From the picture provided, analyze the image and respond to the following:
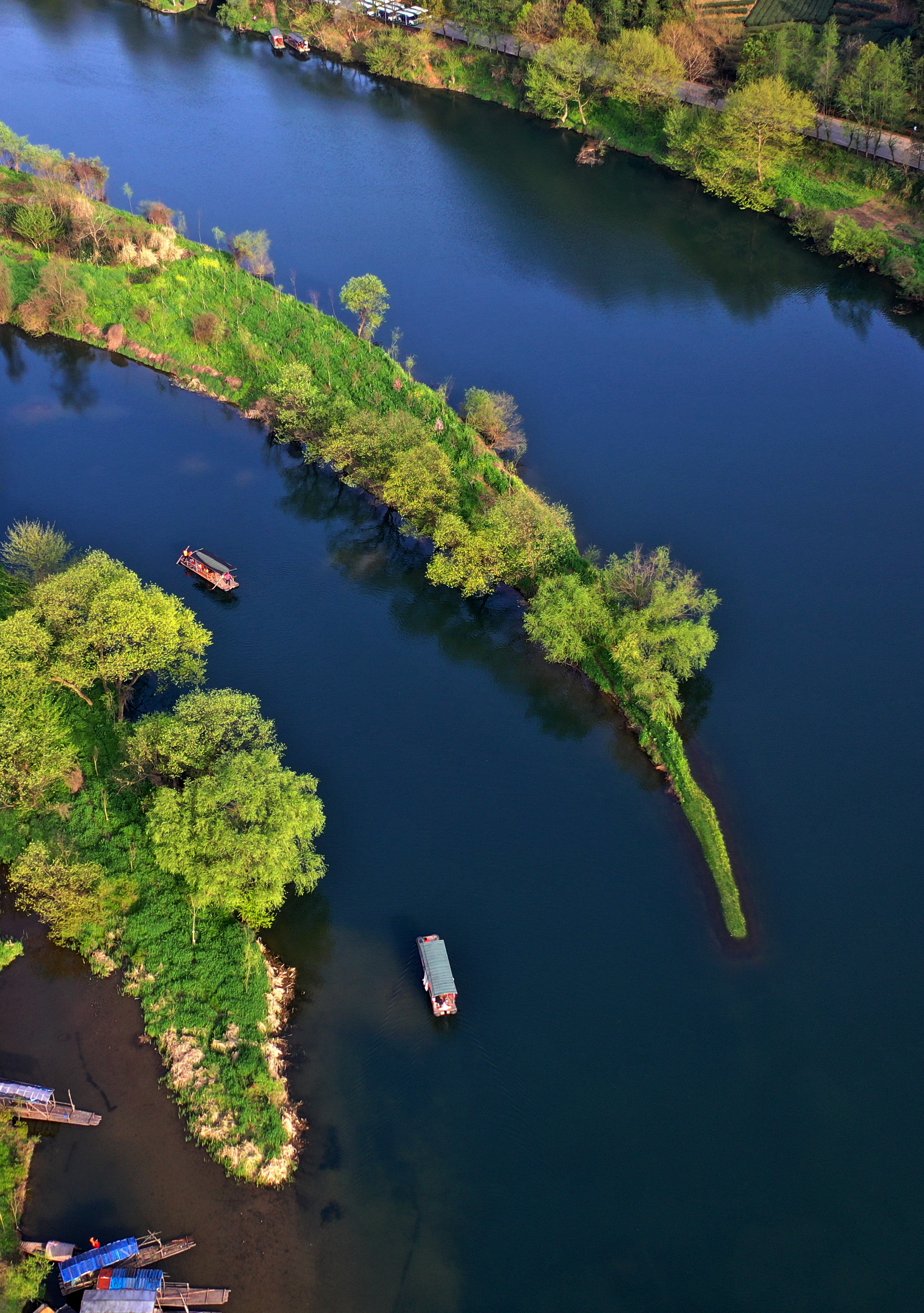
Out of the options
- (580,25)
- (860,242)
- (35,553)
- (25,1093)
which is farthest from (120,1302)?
(580,25)

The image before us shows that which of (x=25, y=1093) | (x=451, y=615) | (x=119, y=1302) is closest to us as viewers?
(x=119, y=1302)

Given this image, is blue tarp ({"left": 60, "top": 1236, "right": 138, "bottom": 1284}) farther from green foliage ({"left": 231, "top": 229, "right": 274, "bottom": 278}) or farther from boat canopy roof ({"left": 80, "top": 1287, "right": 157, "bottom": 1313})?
green foliage ({"left": 231, "top": 229, "right": 274, "bottom": 278})

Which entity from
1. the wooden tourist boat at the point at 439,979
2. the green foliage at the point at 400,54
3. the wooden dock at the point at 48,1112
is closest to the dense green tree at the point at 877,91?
the green foliage at the point at 400,54

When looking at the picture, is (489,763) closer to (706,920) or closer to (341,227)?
(706,920)

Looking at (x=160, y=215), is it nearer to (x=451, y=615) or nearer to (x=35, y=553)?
(x=35, y=553)

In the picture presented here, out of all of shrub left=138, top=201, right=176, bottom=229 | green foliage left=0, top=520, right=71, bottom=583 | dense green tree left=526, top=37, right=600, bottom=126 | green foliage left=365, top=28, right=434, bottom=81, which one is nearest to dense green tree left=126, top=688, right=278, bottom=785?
green foliage left=0, top=520, right=71, bottom=583

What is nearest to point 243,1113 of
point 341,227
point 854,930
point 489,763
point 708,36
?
point 489,763

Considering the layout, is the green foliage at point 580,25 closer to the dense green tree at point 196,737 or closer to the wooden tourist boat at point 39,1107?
the dense green tree at point 196,737
